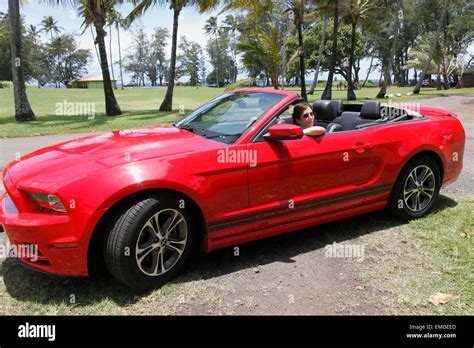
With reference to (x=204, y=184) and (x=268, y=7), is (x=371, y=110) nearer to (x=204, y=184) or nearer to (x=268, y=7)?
(x=204, y=184)

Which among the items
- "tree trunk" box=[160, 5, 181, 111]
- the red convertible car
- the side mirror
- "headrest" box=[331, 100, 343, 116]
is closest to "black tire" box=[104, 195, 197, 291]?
the red convertible car

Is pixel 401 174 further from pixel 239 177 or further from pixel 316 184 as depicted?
pixel 239 177

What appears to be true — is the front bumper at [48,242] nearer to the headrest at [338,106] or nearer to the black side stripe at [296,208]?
the black side stripe at [296,208]

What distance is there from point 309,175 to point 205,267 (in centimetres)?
128

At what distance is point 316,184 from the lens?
147 inches

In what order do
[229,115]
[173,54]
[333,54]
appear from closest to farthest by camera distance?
[229,115], [173,54], [333,54]

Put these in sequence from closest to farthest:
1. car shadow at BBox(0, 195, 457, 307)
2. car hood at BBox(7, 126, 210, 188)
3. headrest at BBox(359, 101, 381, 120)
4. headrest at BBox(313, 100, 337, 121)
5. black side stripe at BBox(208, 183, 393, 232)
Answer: car hood at BBox(7, 126, 210, 188) < car shadow at BBox(0, 195, 457, 307) < black side stripe at BBox(208, 183, 393, 232) < headrest at BBox(359, 101, 381, 120) < headrest at BBox(313, 100, 337, 121)

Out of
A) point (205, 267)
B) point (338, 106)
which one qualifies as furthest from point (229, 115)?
point (338, 106)

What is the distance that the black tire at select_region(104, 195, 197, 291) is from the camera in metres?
2.84

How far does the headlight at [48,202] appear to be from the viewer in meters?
2.76

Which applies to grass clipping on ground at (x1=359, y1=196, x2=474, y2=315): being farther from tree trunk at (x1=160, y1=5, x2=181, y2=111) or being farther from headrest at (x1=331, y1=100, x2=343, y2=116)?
tree trunk at (x1=160, y1=5, x2=181, y2=111)

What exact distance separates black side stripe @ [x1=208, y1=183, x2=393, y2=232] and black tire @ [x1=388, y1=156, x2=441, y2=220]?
20 cm

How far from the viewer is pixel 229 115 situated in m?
3.97
